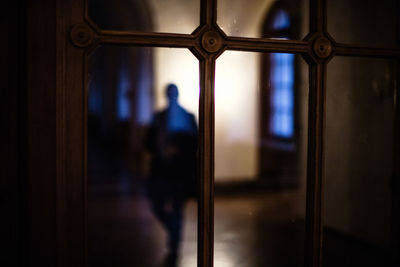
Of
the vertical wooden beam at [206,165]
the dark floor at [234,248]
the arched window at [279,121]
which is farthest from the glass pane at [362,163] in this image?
the arched window at [279,121]

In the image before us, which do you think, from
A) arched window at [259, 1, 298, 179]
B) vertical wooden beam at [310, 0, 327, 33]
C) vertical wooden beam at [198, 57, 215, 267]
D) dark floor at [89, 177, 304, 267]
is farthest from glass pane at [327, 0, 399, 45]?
arched window at [259, 1, 298, 179]

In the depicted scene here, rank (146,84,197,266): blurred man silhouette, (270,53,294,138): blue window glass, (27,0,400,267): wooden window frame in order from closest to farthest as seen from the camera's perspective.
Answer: (27,0,400,267): wooden window frame
(146,84,197,266): blurred man silhouette
(270,53,294,138): blue window glass

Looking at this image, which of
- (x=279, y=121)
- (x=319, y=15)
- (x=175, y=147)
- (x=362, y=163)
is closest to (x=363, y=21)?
(x=319, y=15)

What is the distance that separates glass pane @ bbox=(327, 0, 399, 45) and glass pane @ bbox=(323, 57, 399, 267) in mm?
46

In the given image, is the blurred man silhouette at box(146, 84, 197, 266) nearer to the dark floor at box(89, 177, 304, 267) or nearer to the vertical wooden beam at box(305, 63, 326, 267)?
the dark floor at box(89, 177, 304, 267)

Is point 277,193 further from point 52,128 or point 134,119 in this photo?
point 52,128

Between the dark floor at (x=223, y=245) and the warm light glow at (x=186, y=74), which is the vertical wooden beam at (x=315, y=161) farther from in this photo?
the warm light glow at (x=186, y=74)

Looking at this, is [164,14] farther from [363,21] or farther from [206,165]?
[363,21]

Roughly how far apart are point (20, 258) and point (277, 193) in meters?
3.25

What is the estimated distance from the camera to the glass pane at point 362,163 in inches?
31.8

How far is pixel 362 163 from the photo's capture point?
2.74 feet

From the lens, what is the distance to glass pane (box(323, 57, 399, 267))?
81cm

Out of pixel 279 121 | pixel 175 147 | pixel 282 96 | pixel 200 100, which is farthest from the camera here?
pixel 279 121

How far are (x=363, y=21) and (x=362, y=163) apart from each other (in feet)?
1.01
